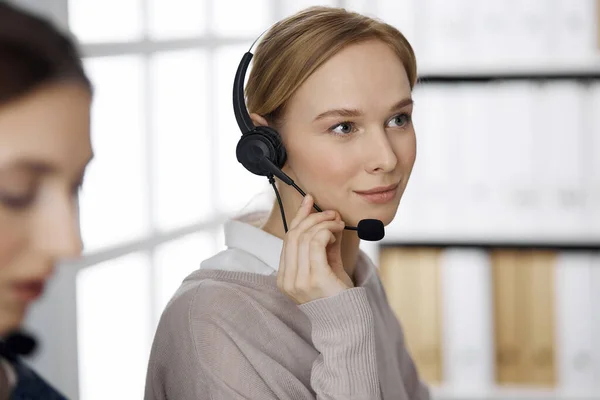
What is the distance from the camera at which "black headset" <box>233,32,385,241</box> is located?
110 centimetres

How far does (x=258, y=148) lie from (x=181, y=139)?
74 cm

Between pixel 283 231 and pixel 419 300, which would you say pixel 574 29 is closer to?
pixel 419 300

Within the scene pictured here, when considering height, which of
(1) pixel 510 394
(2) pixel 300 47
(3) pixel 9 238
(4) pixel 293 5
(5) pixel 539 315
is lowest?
(1) pixel 510 394

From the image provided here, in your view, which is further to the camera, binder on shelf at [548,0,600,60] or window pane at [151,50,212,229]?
binder on shelf at [548,0,600,60]

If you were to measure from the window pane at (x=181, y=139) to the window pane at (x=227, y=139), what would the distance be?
0.07 metres

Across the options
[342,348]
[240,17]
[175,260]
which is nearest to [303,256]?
[342,348]

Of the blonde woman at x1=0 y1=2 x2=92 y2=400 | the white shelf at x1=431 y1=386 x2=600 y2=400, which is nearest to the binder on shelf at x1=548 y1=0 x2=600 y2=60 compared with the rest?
the white shelf at x1=431 y1=386 x2=600 y2=400

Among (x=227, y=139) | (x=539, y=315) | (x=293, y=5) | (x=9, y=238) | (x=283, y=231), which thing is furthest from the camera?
(x=293, y=5)

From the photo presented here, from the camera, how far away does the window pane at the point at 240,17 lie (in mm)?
2045

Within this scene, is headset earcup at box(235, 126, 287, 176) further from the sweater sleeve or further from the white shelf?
the white shelf

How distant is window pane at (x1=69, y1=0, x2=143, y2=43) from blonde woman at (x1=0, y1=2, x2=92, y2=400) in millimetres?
725

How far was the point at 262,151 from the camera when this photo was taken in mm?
1104

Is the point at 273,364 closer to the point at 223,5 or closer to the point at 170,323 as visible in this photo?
the point at 170,323

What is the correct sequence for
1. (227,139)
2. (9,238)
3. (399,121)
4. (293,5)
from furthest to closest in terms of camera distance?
(293,5), (227,139), (399,121), (9,238)
